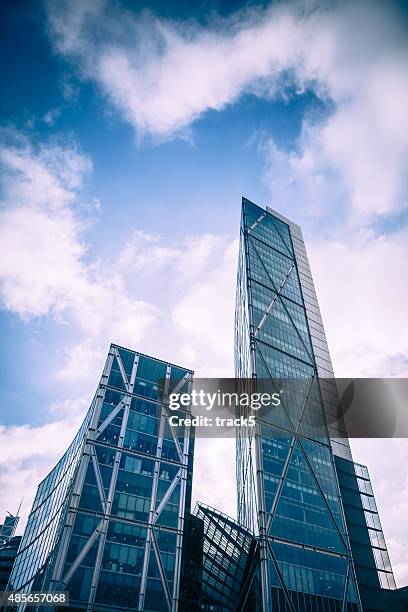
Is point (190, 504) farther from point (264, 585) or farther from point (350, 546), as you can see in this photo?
point (350, 546)

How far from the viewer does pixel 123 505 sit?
1686 inches

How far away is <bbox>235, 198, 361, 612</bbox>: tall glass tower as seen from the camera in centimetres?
4412

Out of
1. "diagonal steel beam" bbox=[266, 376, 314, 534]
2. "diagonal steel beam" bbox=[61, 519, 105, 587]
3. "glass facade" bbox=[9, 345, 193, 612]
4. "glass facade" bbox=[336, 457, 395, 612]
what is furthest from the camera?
"glass facade" bbox=[336, 457, 395, 612]

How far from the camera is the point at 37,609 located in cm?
3531

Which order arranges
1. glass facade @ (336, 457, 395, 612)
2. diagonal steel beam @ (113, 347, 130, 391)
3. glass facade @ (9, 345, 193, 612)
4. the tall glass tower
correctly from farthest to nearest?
diagonal steel beam @ (113, 347, 130, 391) < glass facade @ (336, 457, 395, 612) < the tall glass tower < glass facade @ (9, 345, 193, 612)

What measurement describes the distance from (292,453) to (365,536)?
54.5 feet

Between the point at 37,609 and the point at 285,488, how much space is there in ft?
100.0

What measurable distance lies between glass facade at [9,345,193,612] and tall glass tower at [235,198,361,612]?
1054 cm

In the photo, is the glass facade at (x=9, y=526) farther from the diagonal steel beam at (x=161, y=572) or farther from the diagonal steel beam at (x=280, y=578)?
the diagonal steel beam at (x=280, y=578)

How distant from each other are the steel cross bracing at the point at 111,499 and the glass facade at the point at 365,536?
1035 inches

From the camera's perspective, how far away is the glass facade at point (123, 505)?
37.8 m

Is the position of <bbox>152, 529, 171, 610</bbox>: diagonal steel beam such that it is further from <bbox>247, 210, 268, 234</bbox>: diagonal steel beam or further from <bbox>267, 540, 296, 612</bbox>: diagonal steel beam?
<bbox>247, 210, 268, 234</bbox>: diagonal steel beam

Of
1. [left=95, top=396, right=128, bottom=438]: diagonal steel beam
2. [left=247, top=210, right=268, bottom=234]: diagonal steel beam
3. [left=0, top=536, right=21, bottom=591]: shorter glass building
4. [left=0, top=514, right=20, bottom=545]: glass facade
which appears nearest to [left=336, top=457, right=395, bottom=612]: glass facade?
[left=95, top=396, right=128, bottom=438]: diagonal steel beam

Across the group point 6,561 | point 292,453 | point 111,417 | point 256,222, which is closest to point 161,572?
point 111,417
